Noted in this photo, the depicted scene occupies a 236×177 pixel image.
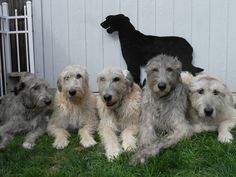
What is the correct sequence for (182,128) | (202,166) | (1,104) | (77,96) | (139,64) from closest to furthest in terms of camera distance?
(202,166)
(182,128)
(77,96)
(1,104)
(139,64)

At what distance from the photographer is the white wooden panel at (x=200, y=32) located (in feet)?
22.7

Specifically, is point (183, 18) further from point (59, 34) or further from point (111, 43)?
point (59, 34)

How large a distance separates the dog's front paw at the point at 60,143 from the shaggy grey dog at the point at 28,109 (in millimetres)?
420

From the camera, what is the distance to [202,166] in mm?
3916

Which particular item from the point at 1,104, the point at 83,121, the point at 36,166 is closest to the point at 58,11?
the point at 1,104

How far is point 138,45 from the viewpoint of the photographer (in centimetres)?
696

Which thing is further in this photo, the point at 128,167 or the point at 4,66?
the point at 4,66

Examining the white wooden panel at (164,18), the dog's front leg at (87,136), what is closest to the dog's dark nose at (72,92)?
the dog's front leg at (87,136)

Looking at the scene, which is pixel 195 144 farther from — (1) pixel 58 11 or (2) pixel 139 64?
(1) pixel 58 11

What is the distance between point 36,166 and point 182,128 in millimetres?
1722

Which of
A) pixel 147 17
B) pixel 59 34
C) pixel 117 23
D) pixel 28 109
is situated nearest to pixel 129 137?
pixel 28 109

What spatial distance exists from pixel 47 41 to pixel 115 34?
4.30ft

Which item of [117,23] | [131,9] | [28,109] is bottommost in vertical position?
[28,109]

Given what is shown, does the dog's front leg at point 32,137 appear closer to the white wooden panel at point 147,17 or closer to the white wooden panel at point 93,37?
the white wooden panel at point 93,37
